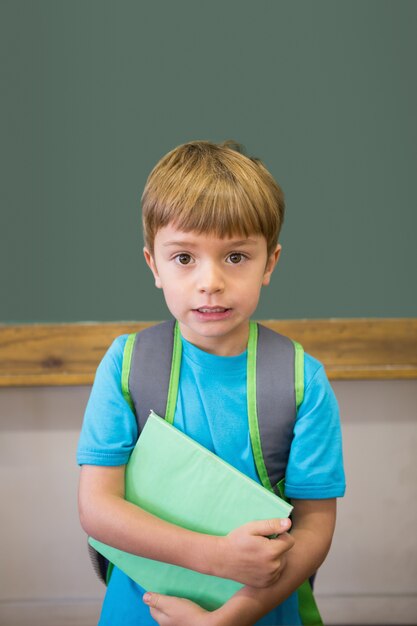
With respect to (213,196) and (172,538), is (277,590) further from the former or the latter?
(213,196)

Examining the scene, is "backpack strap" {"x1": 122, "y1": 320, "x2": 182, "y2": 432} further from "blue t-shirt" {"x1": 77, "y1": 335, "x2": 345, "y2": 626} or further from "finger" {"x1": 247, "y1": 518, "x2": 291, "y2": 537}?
"finger" {"x1": 247, "y1": 518, "x2": 291, "y2": 537}

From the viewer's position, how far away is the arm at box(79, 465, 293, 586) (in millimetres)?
705

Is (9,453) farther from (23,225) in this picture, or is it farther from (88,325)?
(23,225)

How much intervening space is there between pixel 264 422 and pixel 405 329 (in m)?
0.60

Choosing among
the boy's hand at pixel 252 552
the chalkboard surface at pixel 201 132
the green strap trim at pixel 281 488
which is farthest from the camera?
the chalkboard surface at pixel 201 132

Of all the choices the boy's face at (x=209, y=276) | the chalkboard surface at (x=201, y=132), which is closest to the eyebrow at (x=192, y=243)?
the boy's face at (x=209, y=276)

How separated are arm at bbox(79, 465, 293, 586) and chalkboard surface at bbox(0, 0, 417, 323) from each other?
548 millimetres

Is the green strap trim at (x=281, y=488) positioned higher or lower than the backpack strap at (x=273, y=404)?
lower

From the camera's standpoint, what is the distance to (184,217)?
2.38ft

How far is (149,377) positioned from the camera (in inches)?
31.0

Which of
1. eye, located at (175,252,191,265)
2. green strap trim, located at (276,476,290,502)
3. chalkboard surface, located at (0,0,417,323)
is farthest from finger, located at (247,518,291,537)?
chalkboard surface, located at (0,0,417,323)

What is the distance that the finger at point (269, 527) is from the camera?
2.31 feet

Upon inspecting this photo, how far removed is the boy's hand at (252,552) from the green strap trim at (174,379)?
0.16 metres

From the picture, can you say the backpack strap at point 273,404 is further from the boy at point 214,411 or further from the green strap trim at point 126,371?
the green strap trim at point 126,371
